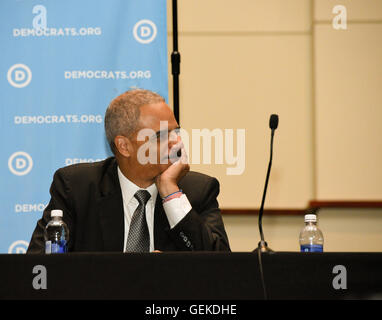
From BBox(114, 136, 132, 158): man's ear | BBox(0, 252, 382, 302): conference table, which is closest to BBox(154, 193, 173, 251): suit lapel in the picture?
BBox(114, 136, 132, 158): man's ear

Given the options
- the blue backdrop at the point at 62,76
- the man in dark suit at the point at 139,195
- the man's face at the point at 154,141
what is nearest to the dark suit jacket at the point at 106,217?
the man in dark suit at the point at 139,195

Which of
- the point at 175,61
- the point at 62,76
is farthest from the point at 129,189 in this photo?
the point at 62,76

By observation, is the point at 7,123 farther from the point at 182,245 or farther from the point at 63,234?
the point at 182,245

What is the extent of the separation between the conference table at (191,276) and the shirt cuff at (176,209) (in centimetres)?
81

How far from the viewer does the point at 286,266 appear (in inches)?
51.4

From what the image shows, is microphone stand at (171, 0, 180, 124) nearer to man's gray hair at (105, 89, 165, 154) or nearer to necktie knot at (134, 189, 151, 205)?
man's gray hair at (105, 89, 165, 154)

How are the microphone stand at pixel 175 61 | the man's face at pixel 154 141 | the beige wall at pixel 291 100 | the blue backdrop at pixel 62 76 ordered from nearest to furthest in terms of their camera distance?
the man's face at pixel 154 141, the microphone stand at pixel 175 61, the blue backdrop at pixel 62 76, the beige wall at pixel 291 100

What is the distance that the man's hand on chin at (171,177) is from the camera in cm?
223

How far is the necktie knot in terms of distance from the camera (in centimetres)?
227

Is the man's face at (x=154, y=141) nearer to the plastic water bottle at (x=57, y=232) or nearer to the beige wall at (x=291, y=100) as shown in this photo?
the plastic water bottle at (x=57, y=232)

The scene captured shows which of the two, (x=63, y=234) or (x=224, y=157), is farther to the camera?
(x=224, y=157)
